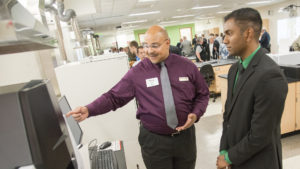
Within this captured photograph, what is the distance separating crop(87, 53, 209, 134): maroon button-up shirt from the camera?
143 centimetres

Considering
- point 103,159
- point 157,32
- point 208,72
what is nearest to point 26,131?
point 103,159

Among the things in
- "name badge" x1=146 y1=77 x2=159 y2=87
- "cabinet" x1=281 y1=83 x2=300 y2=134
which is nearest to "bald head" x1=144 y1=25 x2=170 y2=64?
"name badge" x1=146 y1=77 x2=159 y2=87

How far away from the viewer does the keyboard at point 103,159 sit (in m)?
1.23

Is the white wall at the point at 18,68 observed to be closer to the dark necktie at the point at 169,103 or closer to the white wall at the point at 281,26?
the dark necktie at the point at 169,103

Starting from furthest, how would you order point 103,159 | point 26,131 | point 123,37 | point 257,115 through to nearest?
1. point 123,37
2. point 103,159
3. point 257,115
4. point 26,131

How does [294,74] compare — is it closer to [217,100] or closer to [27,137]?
[217,100]

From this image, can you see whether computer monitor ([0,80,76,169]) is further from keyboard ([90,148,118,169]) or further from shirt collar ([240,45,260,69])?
shirt collar ([240,45,260,69])

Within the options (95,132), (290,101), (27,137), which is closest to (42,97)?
(27,137)

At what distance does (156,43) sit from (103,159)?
0.91 m

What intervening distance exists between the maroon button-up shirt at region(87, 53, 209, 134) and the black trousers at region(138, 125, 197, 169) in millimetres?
63

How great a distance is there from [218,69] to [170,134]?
3.80 metres

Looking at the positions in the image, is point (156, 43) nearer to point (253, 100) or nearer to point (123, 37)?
point (253, 100)

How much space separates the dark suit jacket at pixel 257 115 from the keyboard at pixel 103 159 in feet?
2.47

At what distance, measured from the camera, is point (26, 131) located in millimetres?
449
